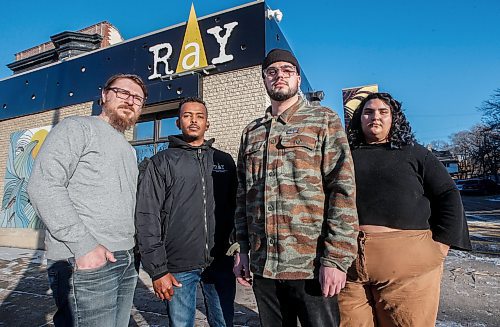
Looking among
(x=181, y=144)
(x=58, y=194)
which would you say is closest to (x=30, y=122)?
(x=181, y=144)

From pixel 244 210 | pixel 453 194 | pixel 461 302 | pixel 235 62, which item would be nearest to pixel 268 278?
pixel 244 210

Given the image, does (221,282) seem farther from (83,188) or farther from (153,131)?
(153,131)

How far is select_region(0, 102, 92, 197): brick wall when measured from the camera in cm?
868

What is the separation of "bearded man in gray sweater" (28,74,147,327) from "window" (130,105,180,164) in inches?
229

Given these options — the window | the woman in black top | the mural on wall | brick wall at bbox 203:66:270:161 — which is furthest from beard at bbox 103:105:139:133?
the mural on wall

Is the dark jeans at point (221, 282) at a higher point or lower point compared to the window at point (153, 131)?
lower

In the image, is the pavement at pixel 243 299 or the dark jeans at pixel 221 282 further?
the pavement at pixel 243 299

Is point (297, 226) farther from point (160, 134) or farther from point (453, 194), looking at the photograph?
point (160, 134)

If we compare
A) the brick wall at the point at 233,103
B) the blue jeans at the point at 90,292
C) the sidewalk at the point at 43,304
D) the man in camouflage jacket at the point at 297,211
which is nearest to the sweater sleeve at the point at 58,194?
the blue jeans at the point at 90,292

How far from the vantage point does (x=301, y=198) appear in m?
1.51

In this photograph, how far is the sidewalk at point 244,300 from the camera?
Result: 3.12 meters

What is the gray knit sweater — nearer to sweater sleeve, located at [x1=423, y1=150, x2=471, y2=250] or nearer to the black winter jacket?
the black winter jacket

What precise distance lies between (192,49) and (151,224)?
6126 millimetres

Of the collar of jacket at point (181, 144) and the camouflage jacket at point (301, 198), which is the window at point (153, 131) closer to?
the collar of jacket at point (181, 144)
